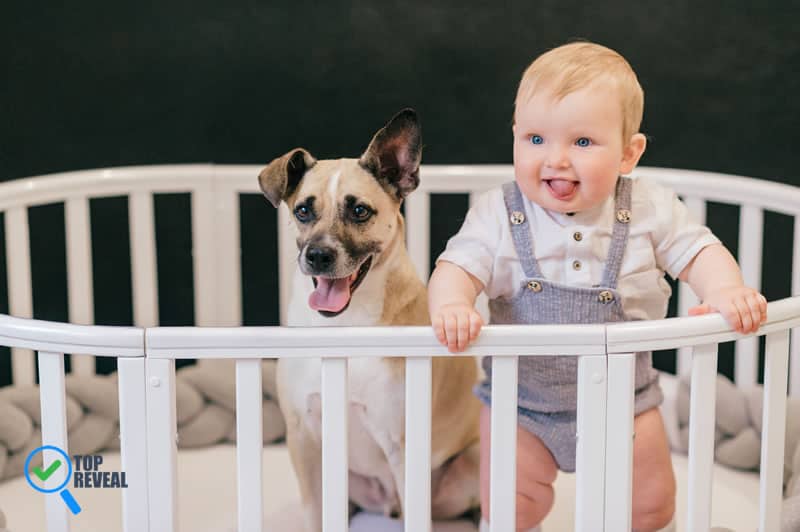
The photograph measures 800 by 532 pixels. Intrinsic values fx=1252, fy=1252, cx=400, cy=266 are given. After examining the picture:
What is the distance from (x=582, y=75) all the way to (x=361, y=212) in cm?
32

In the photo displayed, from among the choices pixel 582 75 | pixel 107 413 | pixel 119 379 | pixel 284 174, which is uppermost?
pixel 582 75

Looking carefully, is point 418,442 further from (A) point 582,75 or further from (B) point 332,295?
(A) point 582,75

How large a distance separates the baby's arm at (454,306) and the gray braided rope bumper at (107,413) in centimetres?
72

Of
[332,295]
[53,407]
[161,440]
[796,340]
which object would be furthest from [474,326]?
[796,340]

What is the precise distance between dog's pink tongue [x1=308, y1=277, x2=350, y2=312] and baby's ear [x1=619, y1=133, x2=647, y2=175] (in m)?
0.39

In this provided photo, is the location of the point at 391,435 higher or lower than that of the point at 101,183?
lower

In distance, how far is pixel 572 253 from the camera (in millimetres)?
1605

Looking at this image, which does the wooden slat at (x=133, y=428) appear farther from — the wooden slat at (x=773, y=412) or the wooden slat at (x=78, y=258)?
the wooden slat at (x=78, y=258)

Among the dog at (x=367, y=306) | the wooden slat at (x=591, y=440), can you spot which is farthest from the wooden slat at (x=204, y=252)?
the wooden slat at (x=591, y=440)

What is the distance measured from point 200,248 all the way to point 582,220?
0.91 meters

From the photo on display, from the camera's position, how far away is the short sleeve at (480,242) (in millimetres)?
1604

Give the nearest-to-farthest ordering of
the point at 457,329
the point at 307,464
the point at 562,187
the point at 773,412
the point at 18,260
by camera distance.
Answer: the point at 457,329
the point at 773,412
the point at 562,187
the point at 307,464
the point at 18,260

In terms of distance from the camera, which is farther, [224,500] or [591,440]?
[224,500]

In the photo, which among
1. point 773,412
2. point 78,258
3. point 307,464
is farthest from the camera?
point 78,258
